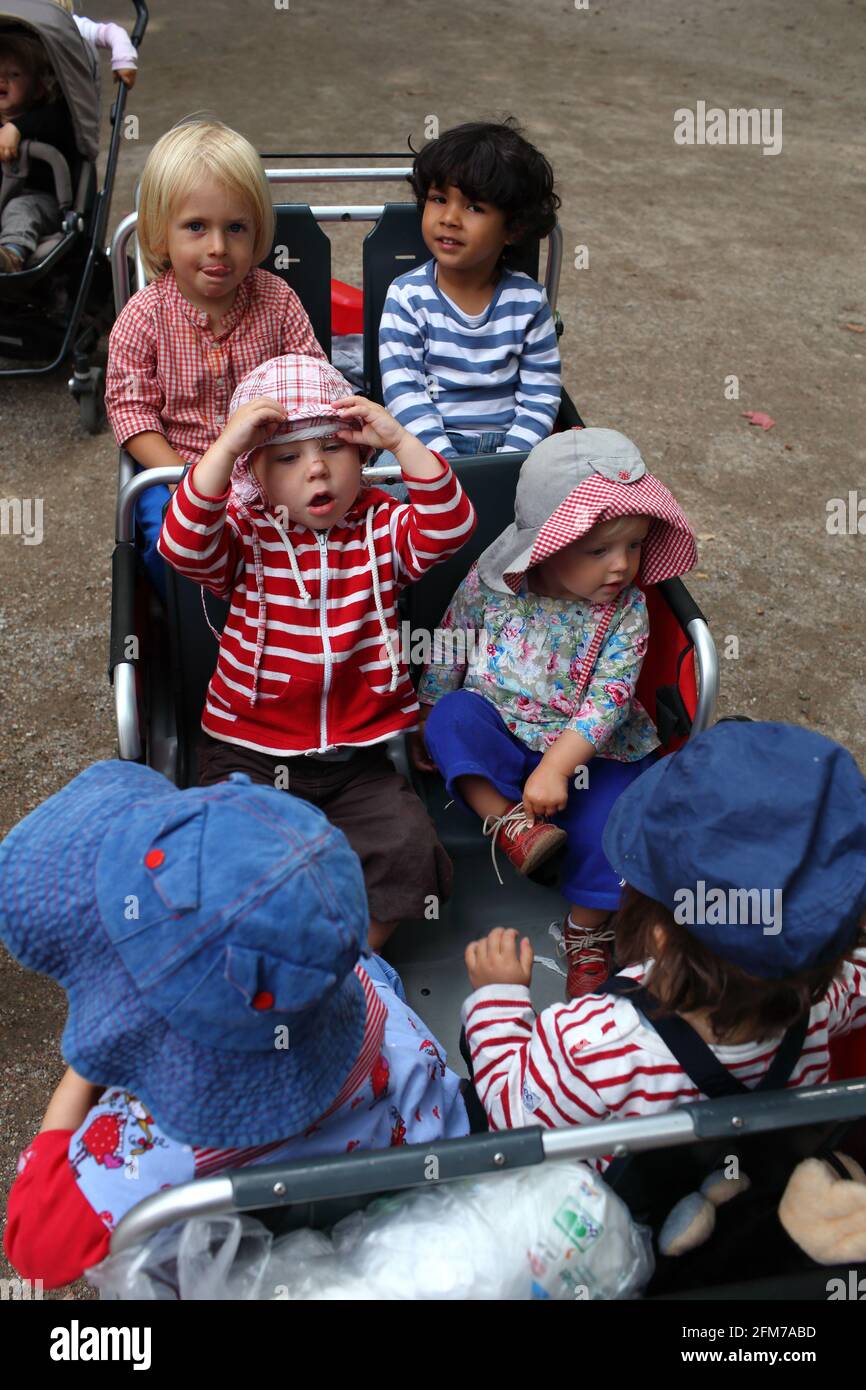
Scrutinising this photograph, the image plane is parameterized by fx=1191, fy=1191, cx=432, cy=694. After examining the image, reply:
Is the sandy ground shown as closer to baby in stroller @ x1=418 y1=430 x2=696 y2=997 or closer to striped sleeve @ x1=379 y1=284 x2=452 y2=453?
baby in stroller @ x1=418 y1=430 x2=696 y2=997

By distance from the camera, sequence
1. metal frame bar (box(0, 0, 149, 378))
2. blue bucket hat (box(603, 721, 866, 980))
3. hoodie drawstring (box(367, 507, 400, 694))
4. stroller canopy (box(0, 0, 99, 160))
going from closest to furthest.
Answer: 1. blue bucket hat (box(603, 721, 866, 980))
2. hoodie drawstring (box(367, 507, 400, 694))
3. stroller canopy (box(0, 0, 99, 160))
4. metal frame bar (box(0, 0, 149, 378))

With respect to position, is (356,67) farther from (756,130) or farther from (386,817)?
(386,817)

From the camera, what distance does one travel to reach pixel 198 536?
1914 millimetres

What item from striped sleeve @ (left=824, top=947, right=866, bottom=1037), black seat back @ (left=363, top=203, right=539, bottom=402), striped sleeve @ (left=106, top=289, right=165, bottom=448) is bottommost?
striped sleeve @ (left=824, top=947, right=866, bottom=1037)

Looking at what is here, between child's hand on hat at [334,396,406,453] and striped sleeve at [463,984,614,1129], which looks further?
child's hand on hat at [334,396,406,453]

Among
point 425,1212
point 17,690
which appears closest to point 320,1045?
point 425,1212

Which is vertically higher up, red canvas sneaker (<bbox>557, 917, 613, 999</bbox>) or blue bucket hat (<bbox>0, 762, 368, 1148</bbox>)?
blue bucket hat (<bbox>0, 762, 368, 1148</bbox>)

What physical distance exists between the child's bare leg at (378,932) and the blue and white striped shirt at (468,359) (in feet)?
3.93

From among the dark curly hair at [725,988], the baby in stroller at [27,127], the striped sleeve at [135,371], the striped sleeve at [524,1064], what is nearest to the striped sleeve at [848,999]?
the dark curly hair at [725,988]

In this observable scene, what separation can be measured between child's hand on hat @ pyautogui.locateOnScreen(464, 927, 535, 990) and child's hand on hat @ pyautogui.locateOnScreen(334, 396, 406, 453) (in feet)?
2.70

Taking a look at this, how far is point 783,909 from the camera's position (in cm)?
122

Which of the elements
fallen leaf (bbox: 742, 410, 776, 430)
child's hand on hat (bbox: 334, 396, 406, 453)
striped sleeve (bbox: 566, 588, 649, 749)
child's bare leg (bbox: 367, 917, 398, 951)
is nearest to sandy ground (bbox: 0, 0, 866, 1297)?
fallen leaf (bbox: 742, 410, 776, 430)

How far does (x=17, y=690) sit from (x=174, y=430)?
3.30 feet

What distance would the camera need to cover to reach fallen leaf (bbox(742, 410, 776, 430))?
4.57m
